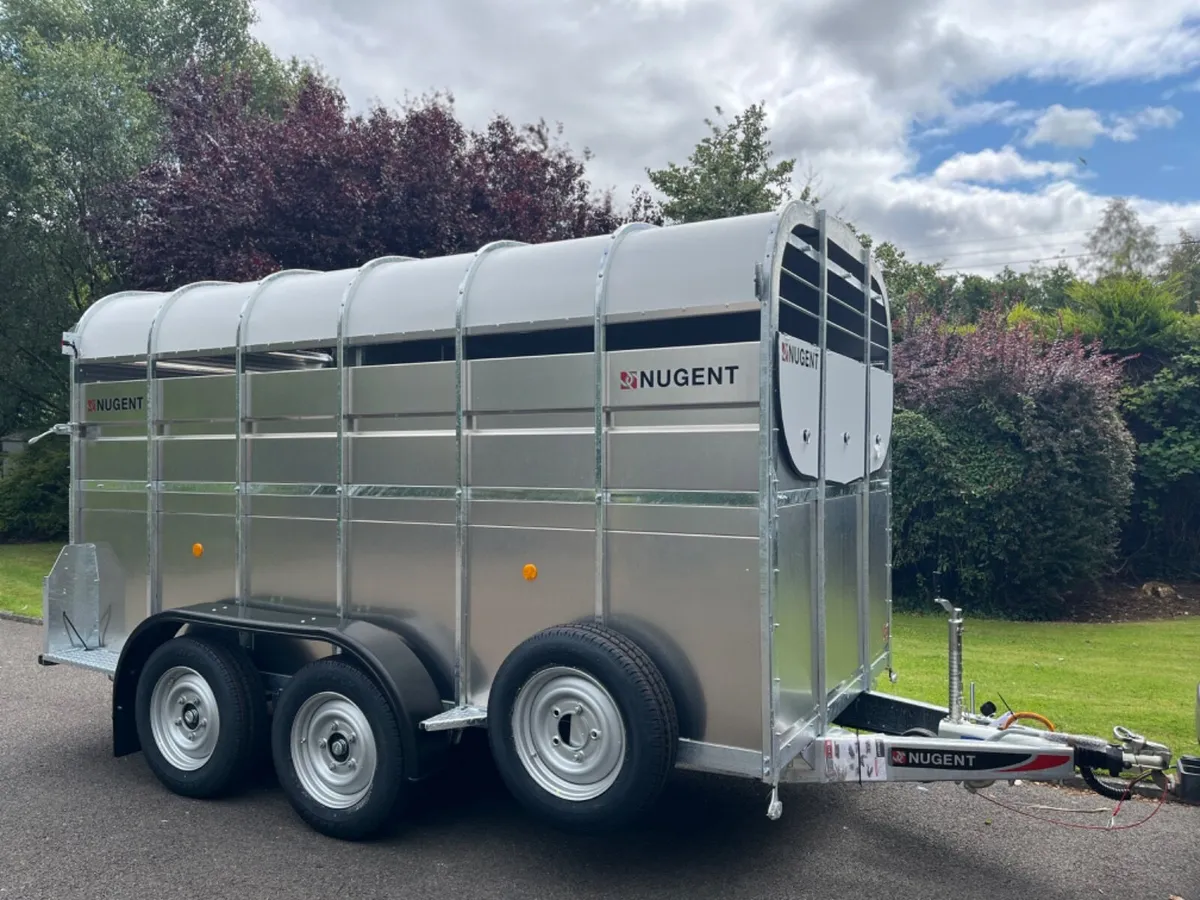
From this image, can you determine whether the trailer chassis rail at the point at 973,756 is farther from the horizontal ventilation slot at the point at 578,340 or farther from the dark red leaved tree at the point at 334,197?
the dark red leaved tree at the point at 334,197

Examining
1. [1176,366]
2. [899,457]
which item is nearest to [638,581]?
[899,457]

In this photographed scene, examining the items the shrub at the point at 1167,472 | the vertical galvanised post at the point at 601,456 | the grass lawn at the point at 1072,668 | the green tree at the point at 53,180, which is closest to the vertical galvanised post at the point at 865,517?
the vertical galvanised post at the point at 601,456

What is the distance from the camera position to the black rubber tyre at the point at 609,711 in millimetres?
3863

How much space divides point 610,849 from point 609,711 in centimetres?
94

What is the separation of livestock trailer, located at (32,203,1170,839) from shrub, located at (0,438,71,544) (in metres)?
13.9

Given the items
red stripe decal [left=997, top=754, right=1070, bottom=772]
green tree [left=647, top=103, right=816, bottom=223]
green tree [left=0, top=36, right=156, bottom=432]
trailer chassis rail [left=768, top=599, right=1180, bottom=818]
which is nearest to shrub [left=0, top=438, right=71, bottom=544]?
green tree [left=0, top=36, right=156, bottom=432]

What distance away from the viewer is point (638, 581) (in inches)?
165

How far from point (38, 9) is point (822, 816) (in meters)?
21.4

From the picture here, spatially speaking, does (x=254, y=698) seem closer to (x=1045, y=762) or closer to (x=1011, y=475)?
(x=1045, y=762)

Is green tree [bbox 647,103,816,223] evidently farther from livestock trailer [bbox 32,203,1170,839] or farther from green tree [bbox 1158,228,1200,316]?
green tree [bbox 1158,228,1200,316]

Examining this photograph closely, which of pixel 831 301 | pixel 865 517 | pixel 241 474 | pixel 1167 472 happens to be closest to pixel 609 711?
pixel 865 517

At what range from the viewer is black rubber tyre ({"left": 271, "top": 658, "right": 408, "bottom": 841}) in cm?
445

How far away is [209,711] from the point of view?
5.17m

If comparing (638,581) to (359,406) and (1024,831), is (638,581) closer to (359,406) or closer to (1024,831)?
(359,406)
